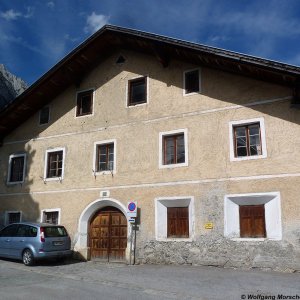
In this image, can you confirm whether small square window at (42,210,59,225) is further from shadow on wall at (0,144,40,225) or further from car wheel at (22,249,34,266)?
car wheel at (22,249,34,266)

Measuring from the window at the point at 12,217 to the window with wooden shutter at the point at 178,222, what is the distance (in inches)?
301

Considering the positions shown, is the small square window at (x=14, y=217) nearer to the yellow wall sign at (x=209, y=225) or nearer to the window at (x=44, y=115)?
the window at (x=44, y=115)

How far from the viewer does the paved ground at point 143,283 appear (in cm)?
865

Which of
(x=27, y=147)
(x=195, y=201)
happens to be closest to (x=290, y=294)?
(x=195, y=201)

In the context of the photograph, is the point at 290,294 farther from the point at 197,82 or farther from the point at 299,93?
the point at 197,82

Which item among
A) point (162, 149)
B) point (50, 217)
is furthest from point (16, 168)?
point (162, 149)

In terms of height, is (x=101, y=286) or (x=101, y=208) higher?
(x=101, y=208)

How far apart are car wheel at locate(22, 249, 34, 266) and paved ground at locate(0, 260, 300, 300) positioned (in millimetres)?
209

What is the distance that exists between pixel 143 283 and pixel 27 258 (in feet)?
18.3

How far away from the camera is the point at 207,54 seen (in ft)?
43.8

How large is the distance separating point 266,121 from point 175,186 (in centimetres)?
393

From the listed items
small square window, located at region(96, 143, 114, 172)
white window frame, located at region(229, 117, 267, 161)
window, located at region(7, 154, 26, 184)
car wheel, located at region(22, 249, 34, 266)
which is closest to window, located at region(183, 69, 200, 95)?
white window frame, located at region(229, 117, 267, 161)

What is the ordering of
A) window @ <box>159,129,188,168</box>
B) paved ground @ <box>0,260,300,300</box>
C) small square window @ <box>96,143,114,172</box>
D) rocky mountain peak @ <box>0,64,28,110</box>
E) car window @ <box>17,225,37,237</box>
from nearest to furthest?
paved ground @ <box>0,260,300,300</box> → car window @ <box>17,225,37,237</box> → window @ <box>159,129,188,168</box> → small square window @ <box>96,143,114,172</box> → rocky mountain peak @ <box>0,64,28,110</box>

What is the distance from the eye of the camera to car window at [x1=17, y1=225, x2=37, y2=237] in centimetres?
1393
